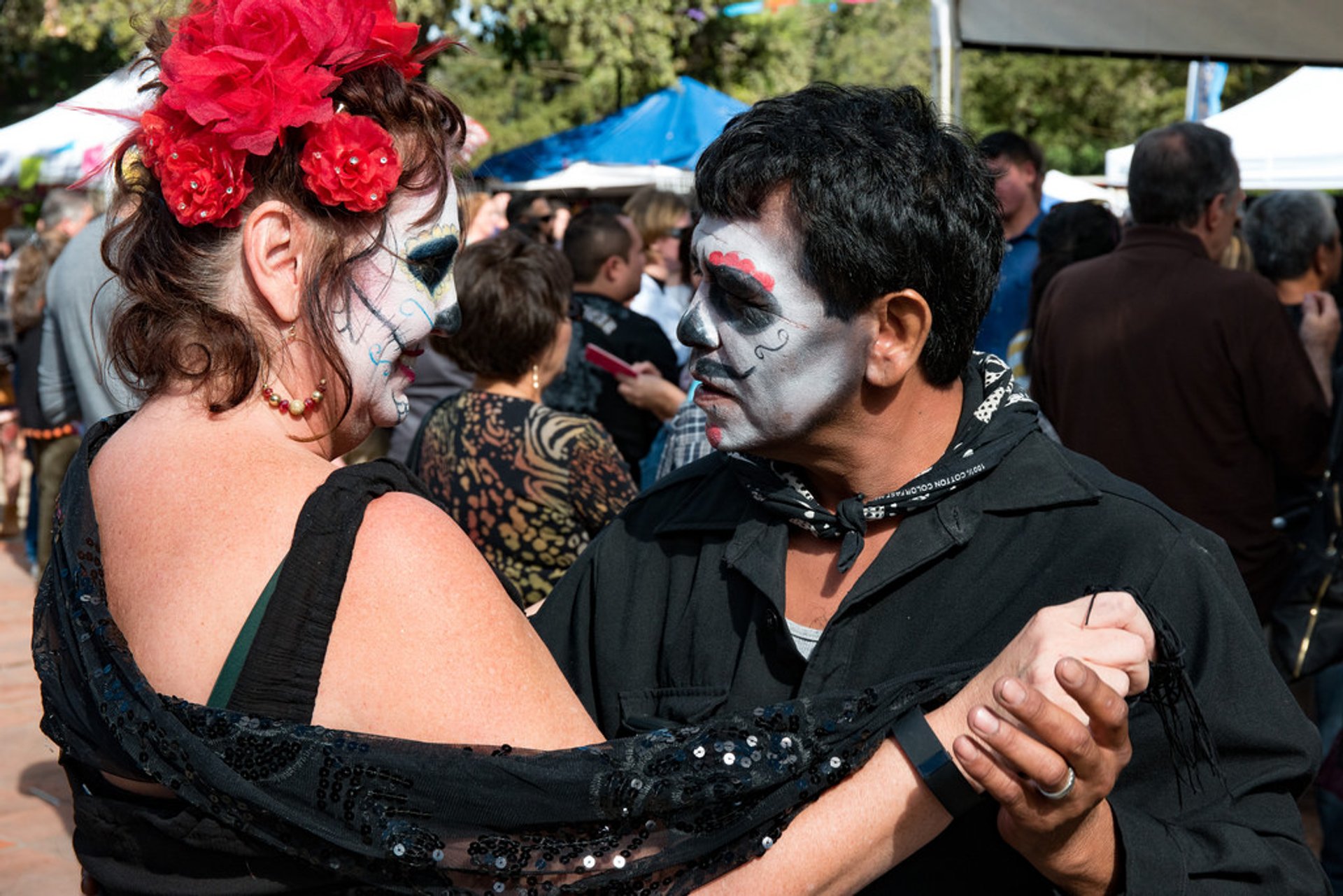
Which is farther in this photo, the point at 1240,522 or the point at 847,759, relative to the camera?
the point at 1240,522

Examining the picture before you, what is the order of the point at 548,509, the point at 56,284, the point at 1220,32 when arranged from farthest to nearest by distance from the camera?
the point at 56,284 < the point at 1220,32 < the point at 548,509

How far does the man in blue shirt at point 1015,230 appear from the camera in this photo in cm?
562

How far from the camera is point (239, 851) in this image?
4.77ft

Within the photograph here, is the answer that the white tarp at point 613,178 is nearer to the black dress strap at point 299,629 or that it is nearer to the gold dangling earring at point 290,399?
the gold dangling earring at point 290,399

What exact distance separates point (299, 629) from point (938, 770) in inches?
28.5

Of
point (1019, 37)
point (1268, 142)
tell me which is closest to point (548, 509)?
point (1019, 37)

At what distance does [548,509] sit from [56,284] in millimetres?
3092

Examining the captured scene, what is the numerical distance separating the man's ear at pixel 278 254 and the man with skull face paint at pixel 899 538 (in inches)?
23.2

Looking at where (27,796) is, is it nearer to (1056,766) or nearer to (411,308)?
(411,308)

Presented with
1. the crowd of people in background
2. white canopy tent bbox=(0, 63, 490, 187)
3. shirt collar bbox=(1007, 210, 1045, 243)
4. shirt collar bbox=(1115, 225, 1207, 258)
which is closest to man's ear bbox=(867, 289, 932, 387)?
the crowd of people in background

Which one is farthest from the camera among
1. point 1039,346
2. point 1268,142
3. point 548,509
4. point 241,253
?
point 1268,142

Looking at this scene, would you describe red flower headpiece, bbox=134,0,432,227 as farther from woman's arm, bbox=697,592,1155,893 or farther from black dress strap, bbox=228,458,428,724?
woman's arm, bbox=697,592,1155,893

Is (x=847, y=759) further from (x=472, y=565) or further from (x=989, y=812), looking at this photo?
(x=472, y=565)

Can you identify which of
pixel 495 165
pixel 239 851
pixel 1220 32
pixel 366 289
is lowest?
pixel 495 165
